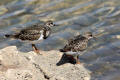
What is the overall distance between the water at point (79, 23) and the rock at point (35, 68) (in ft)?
2.68

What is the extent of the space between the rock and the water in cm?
82

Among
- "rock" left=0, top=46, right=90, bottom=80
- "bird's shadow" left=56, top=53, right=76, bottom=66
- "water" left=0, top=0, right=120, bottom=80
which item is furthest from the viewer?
"water" left=0, top=0, right=120, bottom=80

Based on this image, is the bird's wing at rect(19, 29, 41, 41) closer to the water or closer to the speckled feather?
the speckled feather

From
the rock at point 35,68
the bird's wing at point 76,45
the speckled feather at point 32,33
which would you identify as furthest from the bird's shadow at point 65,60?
the speckled feather at point 32,33

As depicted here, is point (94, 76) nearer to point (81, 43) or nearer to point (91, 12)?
point (81, 43)

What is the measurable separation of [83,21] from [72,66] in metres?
4.97

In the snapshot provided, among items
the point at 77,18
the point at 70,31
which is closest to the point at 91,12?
the point at 77,18

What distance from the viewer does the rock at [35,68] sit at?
6934 millimetres

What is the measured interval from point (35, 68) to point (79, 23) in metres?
5.82

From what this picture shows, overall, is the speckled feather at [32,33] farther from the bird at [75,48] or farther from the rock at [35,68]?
the bird at [75,48]

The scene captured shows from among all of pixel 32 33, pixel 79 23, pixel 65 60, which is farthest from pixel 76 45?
pixel 79 23

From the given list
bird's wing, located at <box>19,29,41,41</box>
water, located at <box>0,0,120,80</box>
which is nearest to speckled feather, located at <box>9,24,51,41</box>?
bird's wing, located at <box>19,29,41,41</box>

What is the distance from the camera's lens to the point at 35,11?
49.3 feet

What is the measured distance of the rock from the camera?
693 cm
